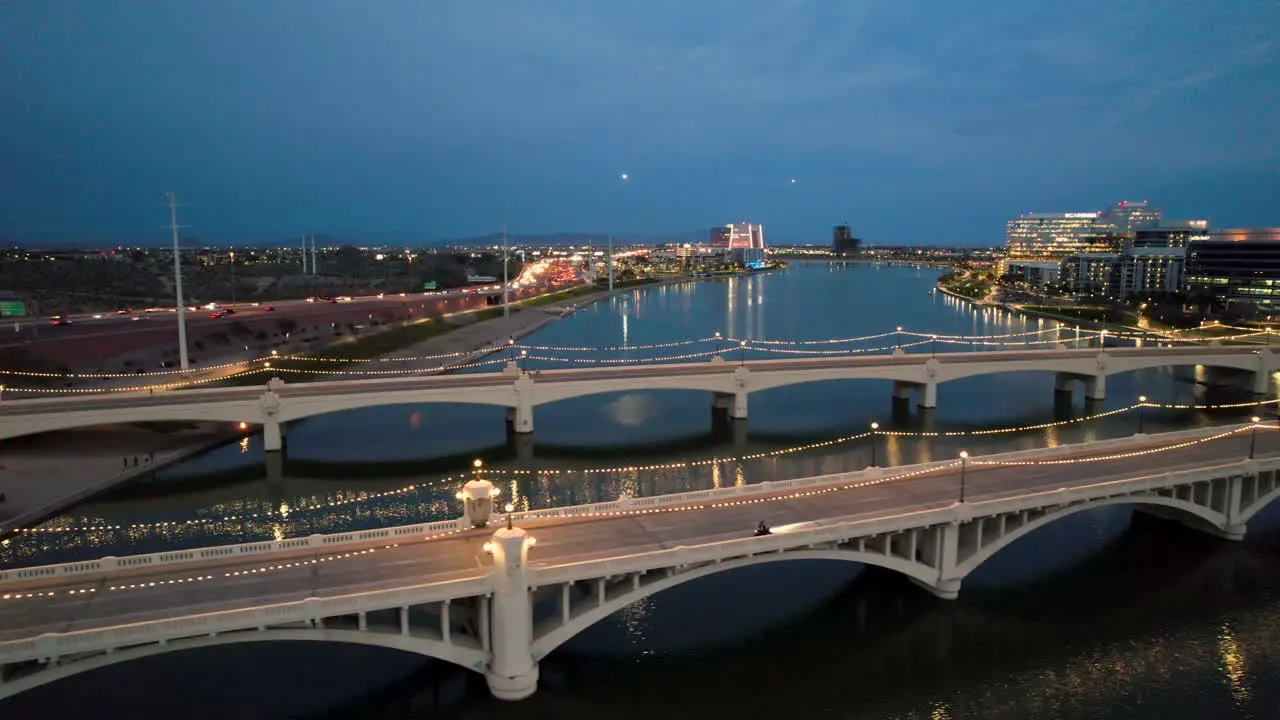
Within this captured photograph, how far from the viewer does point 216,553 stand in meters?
18.9

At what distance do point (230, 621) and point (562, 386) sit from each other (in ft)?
88.0

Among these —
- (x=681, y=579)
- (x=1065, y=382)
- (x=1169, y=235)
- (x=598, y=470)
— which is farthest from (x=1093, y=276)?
(x=681, y=579)

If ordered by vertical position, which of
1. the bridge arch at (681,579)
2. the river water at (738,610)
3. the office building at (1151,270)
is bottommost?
the river water at (738,610)

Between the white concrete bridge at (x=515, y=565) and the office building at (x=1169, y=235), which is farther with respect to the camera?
the office building at (x=1169, y=235)

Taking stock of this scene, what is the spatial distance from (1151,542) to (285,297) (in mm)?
94958

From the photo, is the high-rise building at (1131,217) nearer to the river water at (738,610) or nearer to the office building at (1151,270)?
the office building at (1151,270)

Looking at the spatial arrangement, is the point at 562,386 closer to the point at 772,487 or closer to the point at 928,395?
the point at 772,487

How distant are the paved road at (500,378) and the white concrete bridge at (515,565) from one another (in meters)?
19.0

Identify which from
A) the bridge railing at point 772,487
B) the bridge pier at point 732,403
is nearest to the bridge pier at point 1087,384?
the bridge railing at point 772,487

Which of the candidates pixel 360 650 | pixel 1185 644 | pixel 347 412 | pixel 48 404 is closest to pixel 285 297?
pixel 347 412

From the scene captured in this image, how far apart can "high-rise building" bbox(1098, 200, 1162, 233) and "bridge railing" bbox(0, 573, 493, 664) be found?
205616 mm

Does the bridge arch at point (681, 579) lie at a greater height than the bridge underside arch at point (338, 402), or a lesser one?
lesser

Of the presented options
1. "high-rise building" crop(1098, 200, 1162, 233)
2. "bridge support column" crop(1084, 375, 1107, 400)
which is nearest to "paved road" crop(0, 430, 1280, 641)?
"bridge support column" crop(1084, 375, 1107, 400)

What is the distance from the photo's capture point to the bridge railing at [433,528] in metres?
17.9
